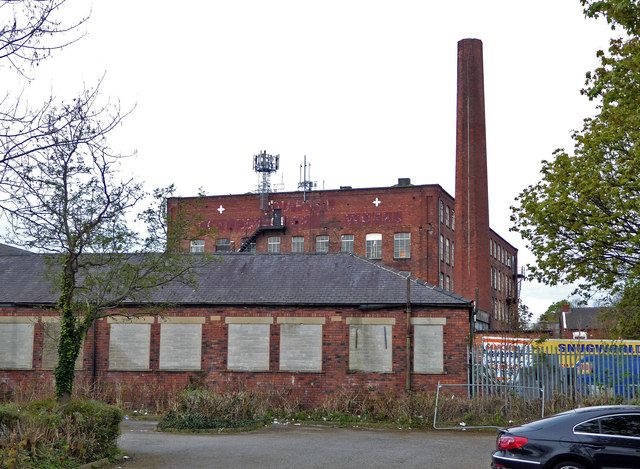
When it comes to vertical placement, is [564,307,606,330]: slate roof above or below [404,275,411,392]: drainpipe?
above

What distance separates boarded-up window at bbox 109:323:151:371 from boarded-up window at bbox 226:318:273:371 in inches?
117

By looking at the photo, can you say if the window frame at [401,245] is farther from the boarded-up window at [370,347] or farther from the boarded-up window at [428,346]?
the boarded-up window at [428,346]

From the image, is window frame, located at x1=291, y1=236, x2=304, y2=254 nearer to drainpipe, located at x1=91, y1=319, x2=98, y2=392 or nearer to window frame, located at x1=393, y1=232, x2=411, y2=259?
window frame, located at x1=393, y1=232, x2=411, y2=259

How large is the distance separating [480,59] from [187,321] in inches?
1335

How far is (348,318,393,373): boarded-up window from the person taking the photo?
2542cm

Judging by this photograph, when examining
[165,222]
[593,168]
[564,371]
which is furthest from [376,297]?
[165,222]

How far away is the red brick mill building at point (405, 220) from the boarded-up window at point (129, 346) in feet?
81.7

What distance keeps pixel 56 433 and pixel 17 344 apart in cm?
1543

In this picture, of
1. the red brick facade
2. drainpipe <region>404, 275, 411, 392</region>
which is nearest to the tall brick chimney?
the red brick facade

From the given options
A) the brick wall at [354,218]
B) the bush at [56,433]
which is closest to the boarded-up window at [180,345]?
the bush at [56,433]

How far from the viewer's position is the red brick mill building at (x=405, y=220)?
52.0 m

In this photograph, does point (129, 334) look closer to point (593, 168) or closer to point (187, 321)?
point (187, 321)

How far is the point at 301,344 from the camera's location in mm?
26000

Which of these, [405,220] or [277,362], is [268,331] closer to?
[277,362]
